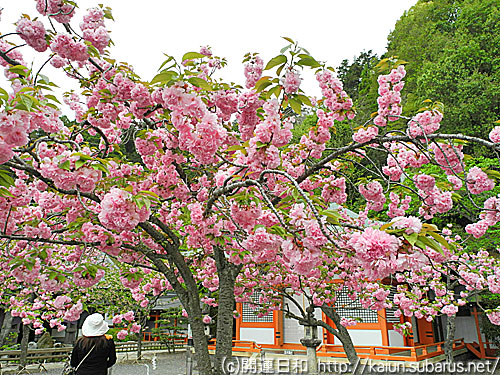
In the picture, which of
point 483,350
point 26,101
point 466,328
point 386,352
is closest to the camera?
point 26,101

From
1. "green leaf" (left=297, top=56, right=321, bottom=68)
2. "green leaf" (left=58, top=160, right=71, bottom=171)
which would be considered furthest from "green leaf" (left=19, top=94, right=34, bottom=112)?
"green leaf" (left=297, top=56, right=321, bottom=68)

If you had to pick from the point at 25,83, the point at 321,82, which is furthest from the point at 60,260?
the point at 321,82

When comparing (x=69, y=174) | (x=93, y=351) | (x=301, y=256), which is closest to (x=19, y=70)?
(x=69, y=174)

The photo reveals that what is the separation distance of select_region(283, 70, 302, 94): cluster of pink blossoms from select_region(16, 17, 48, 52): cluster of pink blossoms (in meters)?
1.98

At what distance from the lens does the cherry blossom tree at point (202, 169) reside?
1.76 m

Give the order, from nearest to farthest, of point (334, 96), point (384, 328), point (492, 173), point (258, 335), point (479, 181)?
point (492, 173) → point (479, 181) → point (334, 96) → point (384, 328) → point (258, 335)

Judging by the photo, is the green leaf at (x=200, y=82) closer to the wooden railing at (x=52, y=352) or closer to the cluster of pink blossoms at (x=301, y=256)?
the cluster of pink blossoms at (x=301, y=256)

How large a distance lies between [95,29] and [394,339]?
1014 centimetres

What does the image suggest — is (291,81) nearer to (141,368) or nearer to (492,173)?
(492,173)

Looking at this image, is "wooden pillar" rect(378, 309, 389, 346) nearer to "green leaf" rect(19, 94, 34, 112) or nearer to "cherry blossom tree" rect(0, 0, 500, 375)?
"cherry blossom tree" rect(0, 0, 500, 375)

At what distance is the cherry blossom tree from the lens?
5.79 ft

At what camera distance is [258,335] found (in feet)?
37.2

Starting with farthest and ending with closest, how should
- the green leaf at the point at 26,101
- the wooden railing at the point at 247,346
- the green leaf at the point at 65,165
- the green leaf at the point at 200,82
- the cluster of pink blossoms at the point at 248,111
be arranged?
the wooden railing at the point at 247,346 → the cluster of pink blossoms at the point at 248,111 → the green leaf at the point at 200,82 → the green leaf at the point at 65,165 → the green leaf at the point at 26,101

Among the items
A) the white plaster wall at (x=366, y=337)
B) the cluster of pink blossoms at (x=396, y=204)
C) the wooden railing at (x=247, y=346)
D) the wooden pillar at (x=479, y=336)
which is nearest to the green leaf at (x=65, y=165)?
the cluster of pink blossoms at (x=396, y=204)
